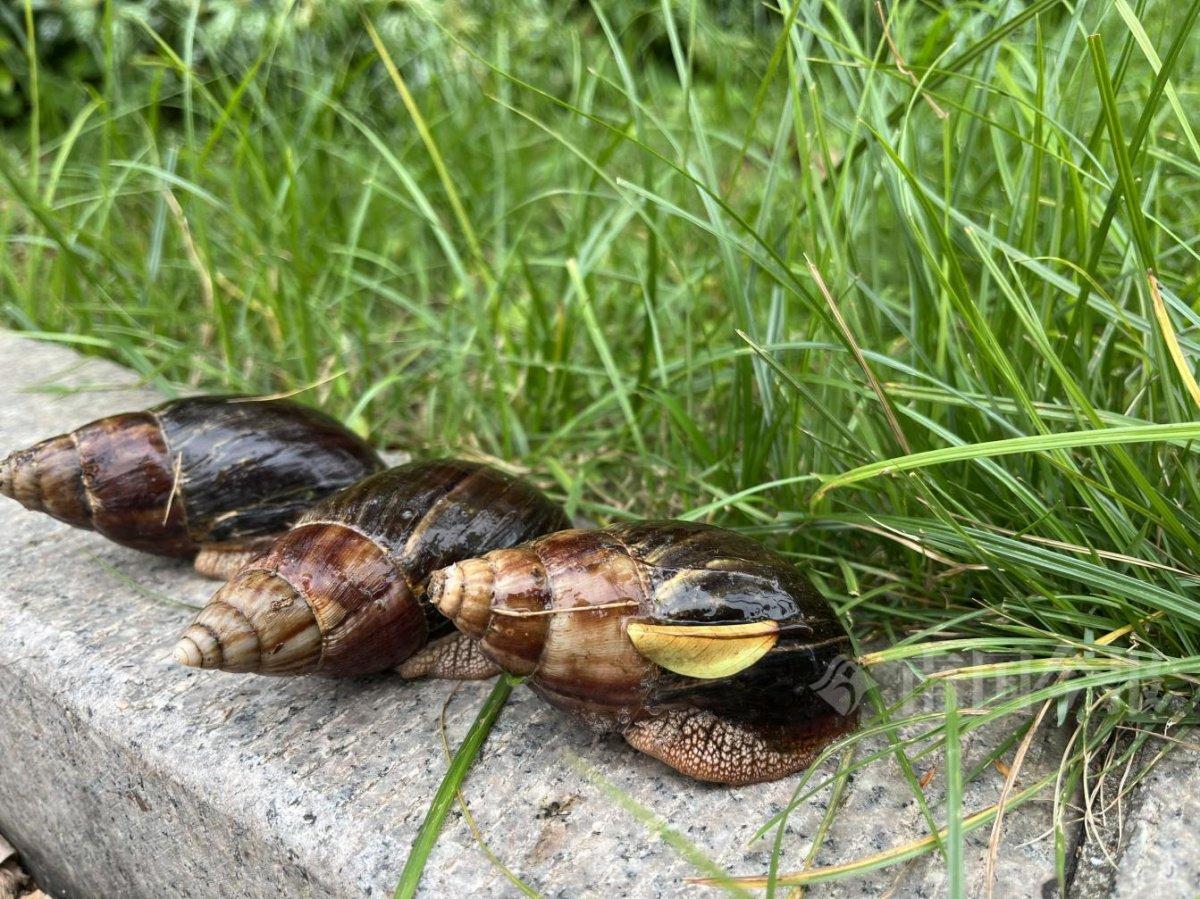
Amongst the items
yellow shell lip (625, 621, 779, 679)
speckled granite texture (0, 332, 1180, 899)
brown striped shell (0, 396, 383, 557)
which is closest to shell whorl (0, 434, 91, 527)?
brown striped shell (0, 396, 383, 557)

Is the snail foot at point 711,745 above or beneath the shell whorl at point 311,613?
beneath

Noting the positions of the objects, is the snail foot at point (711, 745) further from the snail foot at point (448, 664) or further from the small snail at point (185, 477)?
the small snail at point (185, 477)

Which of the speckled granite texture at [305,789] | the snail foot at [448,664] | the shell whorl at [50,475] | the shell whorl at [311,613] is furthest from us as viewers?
the shell whorl at [50,475]

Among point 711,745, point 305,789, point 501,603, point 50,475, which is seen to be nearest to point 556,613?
point 501,603

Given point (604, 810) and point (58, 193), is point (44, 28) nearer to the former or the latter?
point (58, 193)

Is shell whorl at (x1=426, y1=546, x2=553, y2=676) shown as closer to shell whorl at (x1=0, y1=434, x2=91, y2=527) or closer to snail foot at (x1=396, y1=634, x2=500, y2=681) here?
snail foot at (x1=396, y1=634, x2=500, y2=681)

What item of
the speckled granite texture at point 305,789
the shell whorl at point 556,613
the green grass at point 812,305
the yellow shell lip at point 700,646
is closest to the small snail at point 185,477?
the speckled granite texture at point 305,789

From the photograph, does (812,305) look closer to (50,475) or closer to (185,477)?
(185,477)
